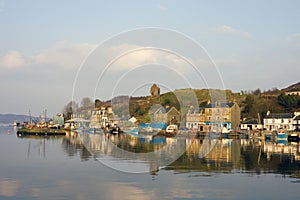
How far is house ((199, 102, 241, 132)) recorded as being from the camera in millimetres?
73000

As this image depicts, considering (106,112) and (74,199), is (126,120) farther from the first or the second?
(74,199)

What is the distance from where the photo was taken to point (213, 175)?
21453 millimetres

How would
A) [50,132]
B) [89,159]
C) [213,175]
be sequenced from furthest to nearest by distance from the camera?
1. [50,132]
2. [89,159]
3. [213,175]

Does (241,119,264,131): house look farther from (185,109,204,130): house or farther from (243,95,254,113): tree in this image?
(243,95,254,113): tree

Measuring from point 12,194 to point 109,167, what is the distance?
8.74m

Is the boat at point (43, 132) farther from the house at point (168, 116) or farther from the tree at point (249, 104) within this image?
the tree at point (249, 104)

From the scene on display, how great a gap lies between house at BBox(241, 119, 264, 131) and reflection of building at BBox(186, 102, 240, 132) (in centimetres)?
157

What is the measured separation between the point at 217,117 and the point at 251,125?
5.38 metres

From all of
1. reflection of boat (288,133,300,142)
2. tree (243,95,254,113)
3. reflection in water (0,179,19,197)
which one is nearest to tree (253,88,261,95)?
tree (243,95,254,113)

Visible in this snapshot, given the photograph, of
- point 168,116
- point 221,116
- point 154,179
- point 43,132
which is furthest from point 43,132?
point 154,179

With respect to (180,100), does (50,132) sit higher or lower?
lower

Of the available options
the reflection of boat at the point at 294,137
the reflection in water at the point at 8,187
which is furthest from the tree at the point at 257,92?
the reflection in water at the point at 8,187

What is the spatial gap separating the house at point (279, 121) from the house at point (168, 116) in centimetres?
1775

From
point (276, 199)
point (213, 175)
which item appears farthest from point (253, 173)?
point (276, 199)
